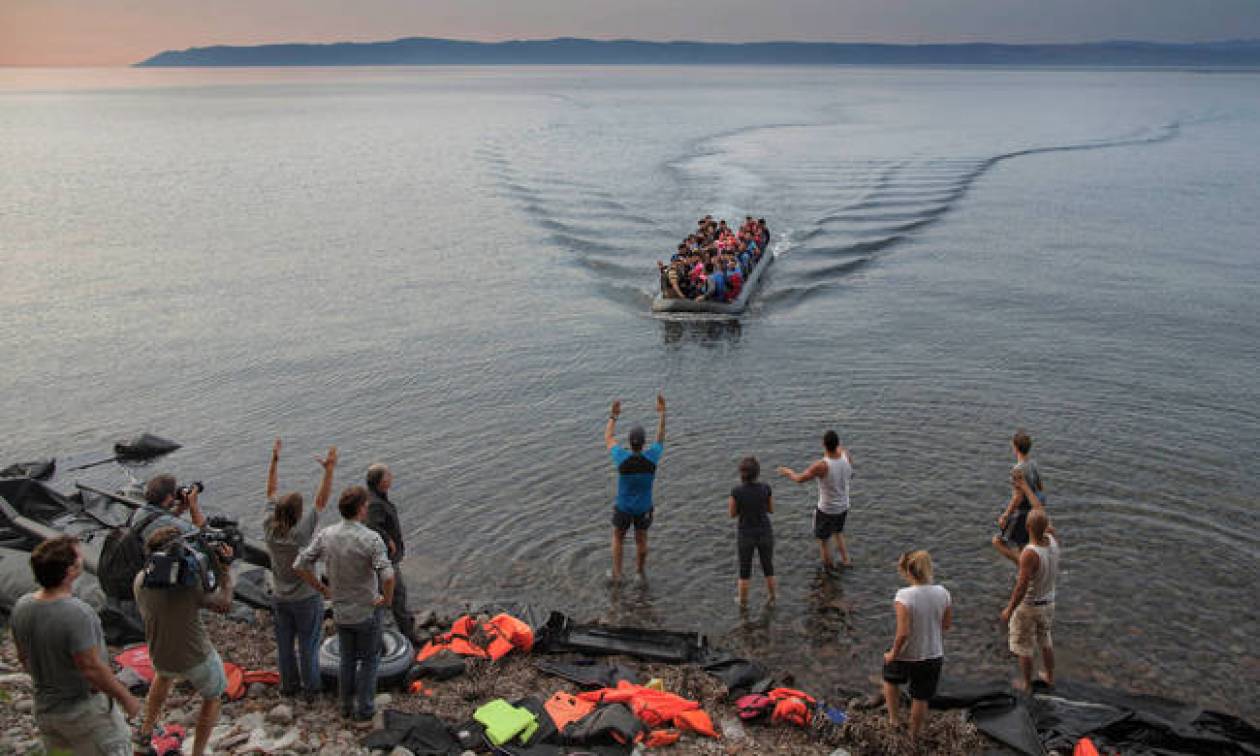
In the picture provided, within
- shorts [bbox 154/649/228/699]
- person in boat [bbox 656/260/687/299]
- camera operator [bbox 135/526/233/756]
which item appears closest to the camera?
camera operator [bbox 135/526/233/756]

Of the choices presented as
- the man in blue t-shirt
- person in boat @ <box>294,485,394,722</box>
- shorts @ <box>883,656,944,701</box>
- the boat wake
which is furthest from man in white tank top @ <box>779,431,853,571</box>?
the boat wake

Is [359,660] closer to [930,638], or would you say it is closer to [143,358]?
[930,638]

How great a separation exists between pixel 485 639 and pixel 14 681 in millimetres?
4151

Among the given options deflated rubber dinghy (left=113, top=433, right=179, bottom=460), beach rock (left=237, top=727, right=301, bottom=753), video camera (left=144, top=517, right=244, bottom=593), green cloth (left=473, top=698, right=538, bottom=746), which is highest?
video camera (left=144, top=517, right=244, bottom=593)

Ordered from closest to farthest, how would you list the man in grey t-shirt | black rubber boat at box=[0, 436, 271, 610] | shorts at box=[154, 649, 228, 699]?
1. the man in grey t-shirt
2. shorts at box=[154, 649, 228, 699]
3. black rubber boat at box=[0, 436, 271, 610]

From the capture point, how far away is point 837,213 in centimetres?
3909

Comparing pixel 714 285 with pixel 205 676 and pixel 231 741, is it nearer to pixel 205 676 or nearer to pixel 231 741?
pixel 231 741

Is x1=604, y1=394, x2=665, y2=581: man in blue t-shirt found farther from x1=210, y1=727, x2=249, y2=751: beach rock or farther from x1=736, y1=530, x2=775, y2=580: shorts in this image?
x1=210, y1=727, x2=249, y2=751: beach rock

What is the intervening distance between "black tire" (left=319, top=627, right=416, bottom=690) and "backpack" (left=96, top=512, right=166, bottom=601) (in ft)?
5.81

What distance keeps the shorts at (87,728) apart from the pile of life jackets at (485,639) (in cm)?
337

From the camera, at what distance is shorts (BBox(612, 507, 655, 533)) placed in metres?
11.4

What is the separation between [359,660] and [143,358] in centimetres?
1567

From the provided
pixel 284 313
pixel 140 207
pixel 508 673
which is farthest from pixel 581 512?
pixel 140 207

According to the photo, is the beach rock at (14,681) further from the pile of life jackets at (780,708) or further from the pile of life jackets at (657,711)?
the pile of life jackets at (780,708)
